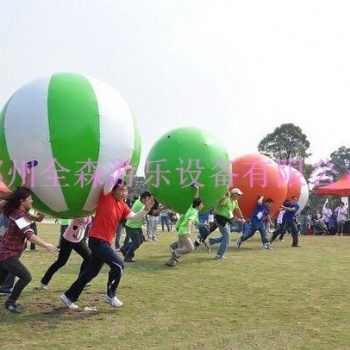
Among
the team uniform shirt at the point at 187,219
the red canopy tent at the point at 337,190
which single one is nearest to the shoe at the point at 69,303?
the team uniform shirt at the point at 187,219

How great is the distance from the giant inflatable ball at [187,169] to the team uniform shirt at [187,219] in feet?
0.43

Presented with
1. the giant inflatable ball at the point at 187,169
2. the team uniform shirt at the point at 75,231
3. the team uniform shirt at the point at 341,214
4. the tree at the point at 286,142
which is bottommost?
the team uniform shirt at the point at 341,214

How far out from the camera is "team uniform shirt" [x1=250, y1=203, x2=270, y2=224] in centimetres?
1248

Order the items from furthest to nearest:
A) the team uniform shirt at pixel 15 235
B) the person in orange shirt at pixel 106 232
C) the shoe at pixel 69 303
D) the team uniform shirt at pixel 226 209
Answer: the team uniform shirt at pixel 226 209 < the shoe at pixel 69 303 < the person in orange shirt at pixel 106 232 < the team uniform shirt at pixel 15 235

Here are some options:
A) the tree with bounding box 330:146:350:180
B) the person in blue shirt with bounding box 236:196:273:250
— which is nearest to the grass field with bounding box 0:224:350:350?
the person in blue shirt with bounding box 236:196:273:250

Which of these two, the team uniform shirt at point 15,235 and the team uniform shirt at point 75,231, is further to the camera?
the team uniform shirt at point 75,231

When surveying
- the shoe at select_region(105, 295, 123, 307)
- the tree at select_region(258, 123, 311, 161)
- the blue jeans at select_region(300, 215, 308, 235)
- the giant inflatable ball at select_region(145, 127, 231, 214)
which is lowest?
the blue jeans at select_region(300, 215, 308, 235)

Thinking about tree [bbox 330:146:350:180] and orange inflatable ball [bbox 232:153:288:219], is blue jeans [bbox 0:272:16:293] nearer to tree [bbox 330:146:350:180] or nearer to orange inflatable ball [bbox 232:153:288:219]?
orange inflatable ball [bbox 232:153:288:219]

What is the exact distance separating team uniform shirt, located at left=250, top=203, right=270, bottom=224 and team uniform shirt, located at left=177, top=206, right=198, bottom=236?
3.83 meters

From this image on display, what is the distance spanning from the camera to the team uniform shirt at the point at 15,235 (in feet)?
17.6

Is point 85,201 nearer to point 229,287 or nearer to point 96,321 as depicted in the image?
point 96,321

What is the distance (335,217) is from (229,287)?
52.9ft

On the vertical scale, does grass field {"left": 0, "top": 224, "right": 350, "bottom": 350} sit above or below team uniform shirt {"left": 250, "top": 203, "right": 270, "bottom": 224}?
below

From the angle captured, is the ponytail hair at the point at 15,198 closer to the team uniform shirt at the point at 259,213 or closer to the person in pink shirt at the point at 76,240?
the person in pink shirt at the point at 76,240
